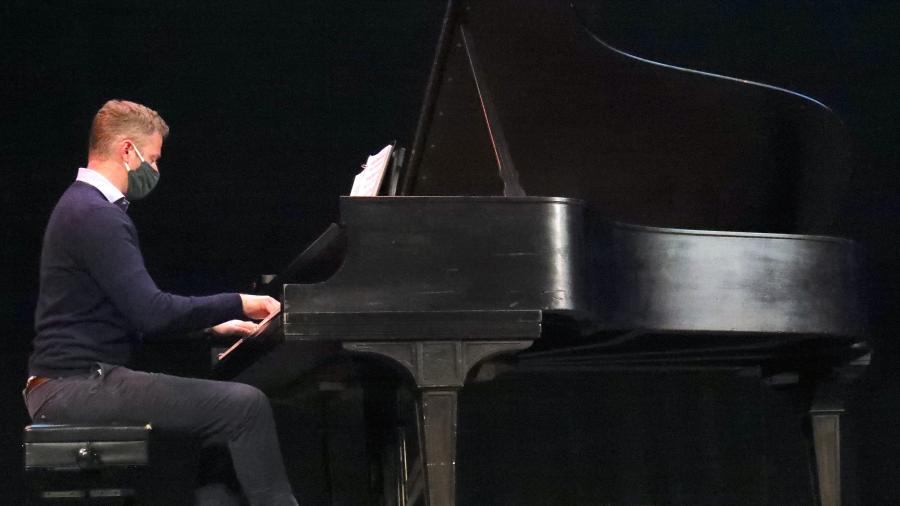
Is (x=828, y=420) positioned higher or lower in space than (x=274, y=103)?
lower

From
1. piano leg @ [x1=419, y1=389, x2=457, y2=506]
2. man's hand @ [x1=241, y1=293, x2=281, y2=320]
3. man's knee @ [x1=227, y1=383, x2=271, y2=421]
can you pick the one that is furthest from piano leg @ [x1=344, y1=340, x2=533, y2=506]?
man's hand @ [x1=241, y1=293, x2=281, y2=320]

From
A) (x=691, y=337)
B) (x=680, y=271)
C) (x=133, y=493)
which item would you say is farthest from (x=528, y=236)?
(x=133, y=493)

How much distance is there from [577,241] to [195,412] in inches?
38.3

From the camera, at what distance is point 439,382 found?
2.93m

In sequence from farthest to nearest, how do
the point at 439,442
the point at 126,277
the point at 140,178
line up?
the point at 140,178 → the point at 126,277 → the point at 439,442

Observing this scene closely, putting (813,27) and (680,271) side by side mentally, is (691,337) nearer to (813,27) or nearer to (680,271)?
(680,271)

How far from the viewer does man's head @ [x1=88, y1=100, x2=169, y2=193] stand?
3225 mm

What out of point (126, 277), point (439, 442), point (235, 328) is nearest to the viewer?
point (439, 442)

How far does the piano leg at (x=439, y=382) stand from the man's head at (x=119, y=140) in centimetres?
79

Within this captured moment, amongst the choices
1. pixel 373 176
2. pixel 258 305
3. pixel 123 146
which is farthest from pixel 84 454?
pixel 373 176

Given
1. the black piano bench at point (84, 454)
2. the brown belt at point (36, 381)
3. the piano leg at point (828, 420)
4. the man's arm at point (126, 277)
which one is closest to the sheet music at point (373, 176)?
the man's arm at point (126, 277)

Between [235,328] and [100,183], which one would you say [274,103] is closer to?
[235,328]

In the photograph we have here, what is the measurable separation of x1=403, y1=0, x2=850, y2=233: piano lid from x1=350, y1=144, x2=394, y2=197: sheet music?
106 mm

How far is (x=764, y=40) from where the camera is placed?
539 centimetres
